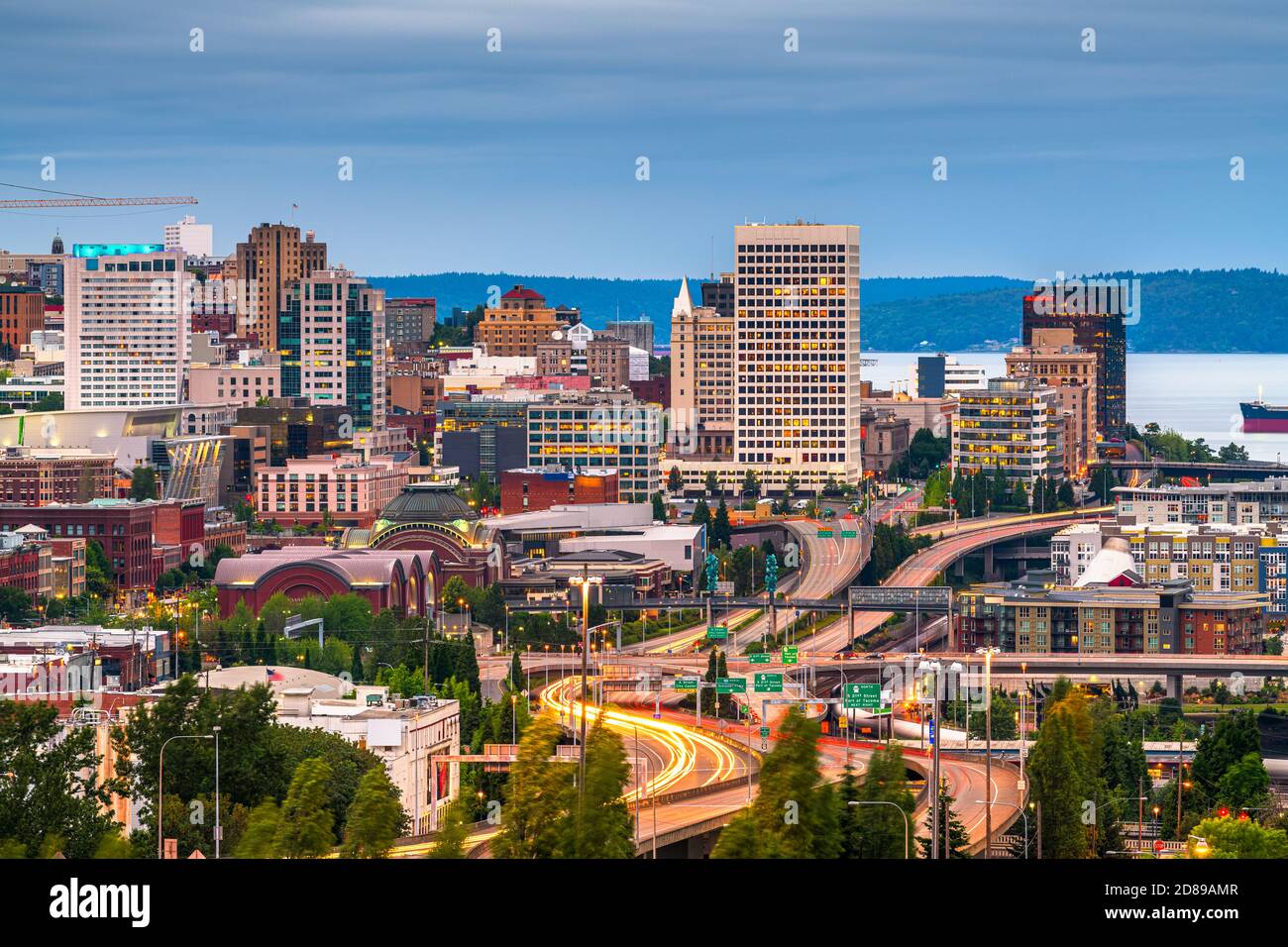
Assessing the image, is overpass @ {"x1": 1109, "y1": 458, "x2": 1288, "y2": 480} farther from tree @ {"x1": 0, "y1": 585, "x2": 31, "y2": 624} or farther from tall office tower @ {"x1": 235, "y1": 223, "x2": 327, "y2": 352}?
tree @ {"x1": 0, "y1": 585, "x2": 31, "y2": 624}

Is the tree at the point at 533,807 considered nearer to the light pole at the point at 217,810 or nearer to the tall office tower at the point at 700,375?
the light pole at the point at 217,810

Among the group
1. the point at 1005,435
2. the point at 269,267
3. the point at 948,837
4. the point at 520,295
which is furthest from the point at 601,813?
the point at 520,295

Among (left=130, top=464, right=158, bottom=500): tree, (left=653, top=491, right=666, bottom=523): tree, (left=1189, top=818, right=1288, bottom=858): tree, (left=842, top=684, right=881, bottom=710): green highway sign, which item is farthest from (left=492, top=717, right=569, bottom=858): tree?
(left=130, top=464, right=158, bottom=500): tree

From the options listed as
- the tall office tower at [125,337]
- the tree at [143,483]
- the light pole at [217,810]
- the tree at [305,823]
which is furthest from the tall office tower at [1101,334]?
the tree at [305,823]

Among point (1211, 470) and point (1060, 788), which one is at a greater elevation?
point (1211, 470)

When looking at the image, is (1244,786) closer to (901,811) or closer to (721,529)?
(901,811)

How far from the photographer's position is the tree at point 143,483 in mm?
89375

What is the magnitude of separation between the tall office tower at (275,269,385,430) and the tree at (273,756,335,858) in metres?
87.6

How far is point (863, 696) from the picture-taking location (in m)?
41.9

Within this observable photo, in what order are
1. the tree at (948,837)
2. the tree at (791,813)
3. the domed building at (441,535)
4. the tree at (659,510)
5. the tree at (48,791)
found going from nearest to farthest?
the tree at (791,813)
the tree at (948,837)
the tree at (48,791)
the domed building at (441,535)
the tree at (659,510)

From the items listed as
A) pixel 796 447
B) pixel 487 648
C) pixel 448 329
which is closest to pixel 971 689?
pixel 487 648

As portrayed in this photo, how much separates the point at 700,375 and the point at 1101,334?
27.6 metres

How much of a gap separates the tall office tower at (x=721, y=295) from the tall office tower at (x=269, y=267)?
64.1ft
